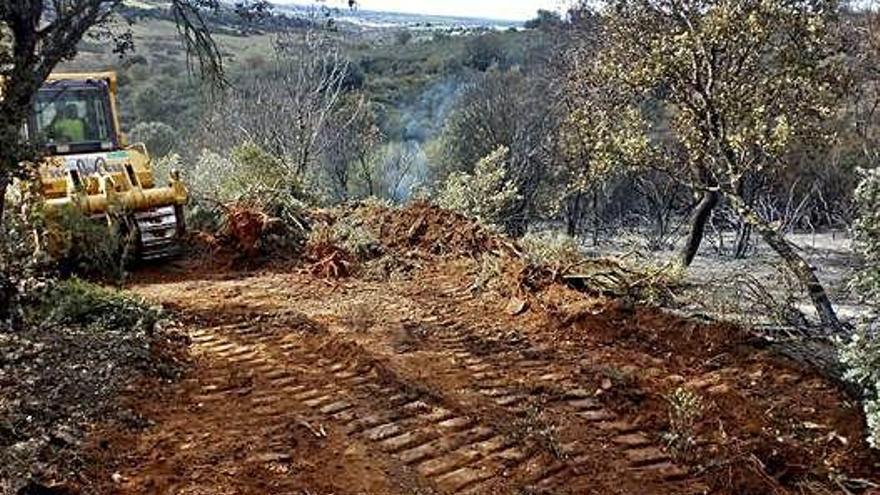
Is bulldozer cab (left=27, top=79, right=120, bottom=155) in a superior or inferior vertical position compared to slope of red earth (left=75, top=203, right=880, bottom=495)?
superior

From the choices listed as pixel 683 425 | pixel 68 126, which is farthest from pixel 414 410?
pixel 68 126

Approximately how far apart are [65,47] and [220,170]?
26.5 feet

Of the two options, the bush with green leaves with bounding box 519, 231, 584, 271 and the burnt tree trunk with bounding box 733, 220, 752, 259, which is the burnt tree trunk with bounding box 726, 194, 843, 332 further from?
the burnt tree trunk with bounding box 733, 220, 752, 259

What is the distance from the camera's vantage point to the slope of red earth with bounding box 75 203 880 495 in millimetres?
4379

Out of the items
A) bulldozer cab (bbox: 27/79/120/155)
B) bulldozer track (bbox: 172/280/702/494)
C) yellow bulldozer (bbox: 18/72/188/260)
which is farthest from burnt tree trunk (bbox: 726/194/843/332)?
bulldozer cab (bbox: 27/79/120/155)

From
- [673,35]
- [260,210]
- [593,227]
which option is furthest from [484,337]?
[593,227]

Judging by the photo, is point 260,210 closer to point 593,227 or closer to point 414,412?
point 414,412

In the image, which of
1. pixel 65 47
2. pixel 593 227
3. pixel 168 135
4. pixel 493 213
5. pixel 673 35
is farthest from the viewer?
pixel 168 135

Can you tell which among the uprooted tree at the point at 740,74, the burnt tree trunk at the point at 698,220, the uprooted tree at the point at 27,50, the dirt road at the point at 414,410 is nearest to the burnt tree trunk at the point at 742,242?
the burnt tree trunk at the point at 698,220

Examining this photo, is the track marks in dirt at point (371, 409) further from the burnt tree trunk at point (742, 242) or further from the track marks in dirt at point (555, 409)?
the burnt tree trunk at point (742, 242)

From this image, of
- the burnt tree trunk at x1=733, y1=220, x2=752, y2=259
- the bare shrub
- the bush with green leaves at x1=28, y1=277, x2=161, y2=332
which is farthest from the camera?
the burnt tree trunk at x1=733, y1=220, x2=752, y2=259

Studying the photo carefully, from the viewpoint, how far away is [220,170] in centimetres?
1368

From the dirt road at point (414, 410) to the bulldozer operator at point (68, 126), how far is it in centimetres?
379

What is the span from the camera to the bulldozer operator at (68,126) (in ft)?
32.6
